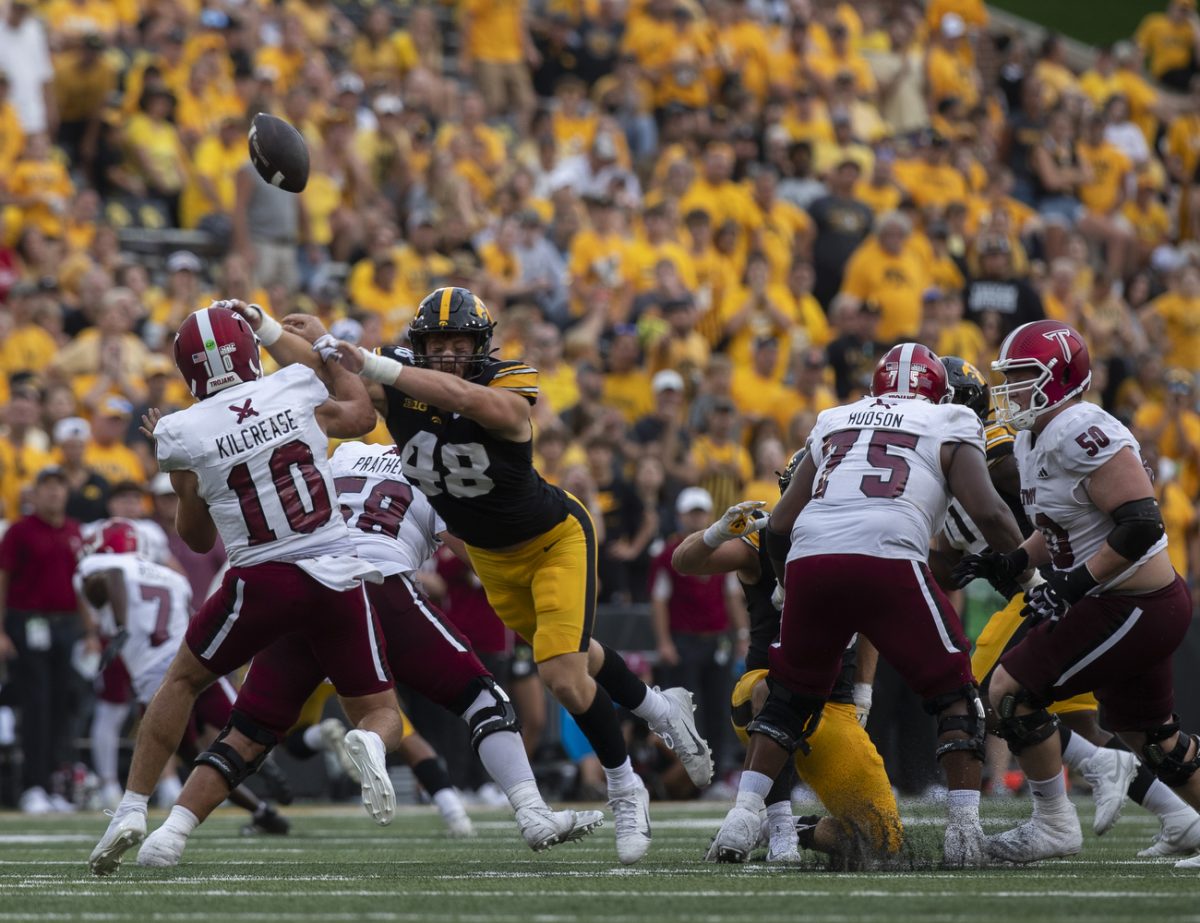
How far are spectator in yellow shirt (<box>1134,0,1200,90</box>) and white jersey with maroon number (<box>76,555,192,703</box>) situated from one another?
1486 centimetres

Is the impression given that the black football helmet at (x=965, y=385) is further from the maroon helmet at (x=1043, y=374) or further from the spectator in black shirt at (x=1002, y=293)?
the spectator in black shirt at (x=1002, y=293)

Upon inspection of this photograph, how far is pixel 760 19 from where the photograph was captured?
19484 millimetres

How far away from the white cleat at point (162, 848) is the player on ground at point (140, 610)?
280 cm

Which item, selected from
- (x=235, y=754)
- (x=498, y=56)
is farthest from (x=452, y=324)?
(x=498, y=56)

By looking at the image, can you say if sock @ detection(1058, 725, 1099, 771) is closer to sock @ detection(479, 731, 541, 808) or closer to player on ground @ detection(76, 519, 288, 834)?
sock @ detection(479, 731, 541, 808)

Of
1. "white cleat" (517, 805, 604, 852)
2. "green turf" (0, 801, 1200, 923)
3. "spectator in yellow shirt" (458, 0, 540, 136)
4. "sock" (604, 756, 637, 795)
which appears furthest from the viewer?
"spectator in yellow shirt" (458, 0, 540, 136)

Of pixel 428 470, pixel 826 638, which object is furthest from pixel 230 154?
pixel 826 638

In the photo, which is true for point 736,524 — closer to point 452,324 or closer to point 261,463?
point 452,324

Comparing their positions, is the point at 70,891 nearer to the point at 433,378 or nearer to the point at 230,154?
the point at 433,378

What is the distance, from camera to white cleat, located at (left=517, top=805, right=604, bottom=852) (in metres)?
7.03

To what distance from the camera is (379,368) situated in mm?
6559

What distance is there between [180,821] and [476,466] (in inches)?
61.7

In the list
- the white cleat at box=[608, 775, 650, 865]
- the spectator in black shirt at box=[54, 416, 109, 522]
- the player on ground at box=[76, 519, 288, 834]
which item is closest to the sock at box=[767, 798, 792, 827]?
the white cleat at box=[608, 775, 650, 865]

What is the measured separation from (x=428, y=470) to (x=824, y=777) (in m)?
1.74
